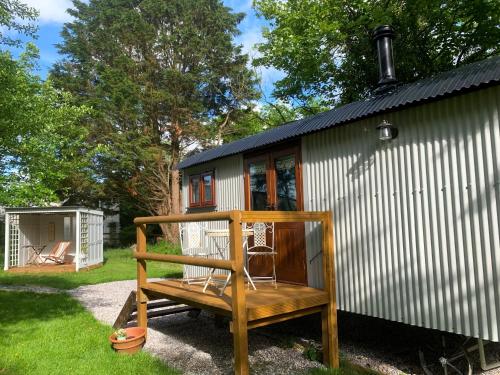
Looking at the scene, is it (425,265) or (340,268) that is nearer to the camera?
(425,265)

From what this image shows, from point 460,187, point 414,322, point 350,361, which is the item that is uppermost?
point 460,187

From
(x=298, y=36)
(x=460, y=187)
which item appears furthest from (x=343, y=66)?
(x=460, y=187)

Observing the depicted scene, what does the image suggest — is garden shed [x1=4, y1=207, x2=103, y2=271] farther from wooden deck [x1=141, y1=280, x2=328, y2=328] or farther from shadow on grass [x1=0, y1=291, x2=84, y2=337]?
wooden deck [x1=141, y1=280, x2=328, y2=328]

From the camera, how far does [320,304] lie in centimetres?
472

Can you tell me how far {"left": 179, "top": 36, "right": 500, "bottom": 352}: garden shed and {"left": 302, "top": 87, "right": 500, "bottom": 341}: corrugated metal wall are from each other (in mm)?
10

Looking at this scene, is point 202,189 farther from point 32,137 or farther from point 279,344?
point 32,137

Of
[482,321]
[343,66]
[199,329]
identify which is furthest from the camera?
[343,66]

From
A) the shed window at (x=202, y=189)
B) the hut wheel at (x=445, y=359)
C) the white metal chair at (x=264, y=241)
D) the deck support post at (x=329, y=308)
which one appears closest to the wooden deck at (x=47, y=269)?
the shed window at (x=202, y=189)

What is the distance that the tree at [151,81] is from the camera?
19141mm

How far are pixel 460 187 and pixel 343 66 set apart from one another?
12336 millimetres

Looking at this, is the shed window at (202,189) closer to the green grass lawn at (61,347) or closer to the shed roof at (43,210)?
Result: the green grass lawn at (61,347)

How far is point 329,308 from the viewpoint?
4801 mm

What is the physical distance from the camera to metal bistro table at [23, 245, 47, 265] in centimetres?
1509

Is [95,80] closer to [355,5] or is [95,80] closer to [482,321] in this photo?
[355,5]
